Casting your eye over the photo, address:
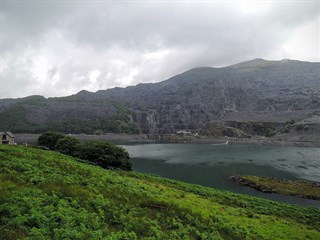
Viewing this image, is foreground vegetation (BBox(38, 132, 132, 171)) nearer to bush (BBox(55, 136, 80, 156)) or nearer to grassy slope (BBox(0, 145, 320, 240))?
bush (BBox(55, 136, 80, 156))

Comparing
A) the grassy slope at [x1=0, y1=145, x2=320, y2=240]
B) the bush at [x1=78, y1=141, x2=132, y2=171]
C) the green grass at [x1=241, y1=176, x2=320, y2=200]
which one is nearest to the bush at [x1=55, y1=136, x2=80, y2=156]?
the bush at [x1=78, y1=141, x2=132, y2=171]

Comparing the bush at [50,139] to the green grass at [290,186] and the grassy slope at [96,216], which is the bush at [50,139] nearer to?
the green grass at [290,186]

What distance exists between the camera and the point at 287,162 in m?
112

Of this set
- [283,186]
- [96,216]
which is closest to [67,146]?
[283,186]

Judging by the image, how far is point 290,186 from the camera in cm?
6781

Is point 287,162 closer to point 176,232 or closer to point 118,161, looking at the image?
point 118,161

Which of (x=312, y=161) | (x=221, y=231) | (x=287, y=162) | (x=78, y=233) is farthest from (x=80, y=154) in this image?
(x=312, y=161)

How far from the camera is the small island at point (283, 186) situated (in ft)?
203

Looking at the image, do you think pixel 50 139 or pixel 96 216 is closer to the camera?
pixel 96 216

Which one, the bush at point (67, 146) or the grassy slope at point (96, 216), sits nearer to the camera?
the grassy slope at point (96, 216)

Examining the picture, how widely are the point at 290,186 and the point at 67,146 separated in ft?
190

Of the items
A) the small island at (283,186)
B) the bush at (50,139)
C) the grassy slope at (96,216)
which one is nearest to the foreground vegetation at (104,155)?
the bush at (50,139)

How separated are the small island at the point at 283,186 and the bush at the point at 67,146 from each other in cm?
4321

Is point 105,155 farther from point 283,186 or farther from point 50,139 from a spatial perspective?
point 283,186
